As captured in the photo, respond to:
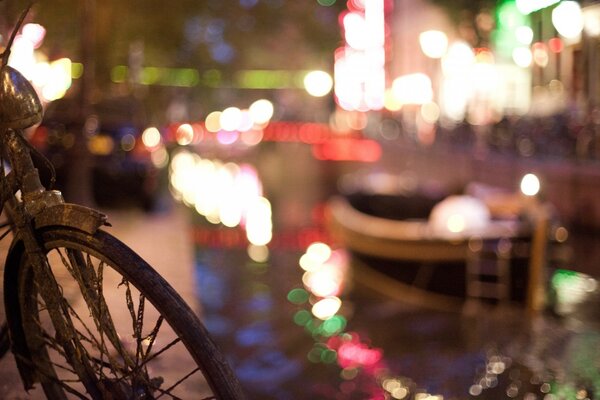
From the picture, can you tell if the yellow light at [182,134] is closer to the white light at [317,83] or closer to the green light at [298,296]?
the green light at [298,296]

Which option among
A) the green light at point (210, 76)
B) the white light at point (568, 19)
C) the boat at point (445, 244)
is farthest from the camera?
the green light at point (210, 76)

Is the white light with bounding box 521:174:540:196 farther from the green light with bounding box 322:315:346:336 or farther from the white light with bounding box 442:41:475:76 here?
the white light with bounding box 442:41:475:76

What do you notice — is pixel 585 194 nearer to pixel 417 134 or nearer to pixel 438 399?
pixel 438 399

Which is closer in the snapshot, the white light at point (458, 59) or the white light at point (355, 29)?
the white light at point (458, 59)

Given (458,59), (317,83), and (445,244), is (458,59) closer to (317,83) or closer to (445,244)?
(445,244)

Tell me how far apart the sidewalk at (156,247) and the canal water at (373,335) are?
1.22 feet

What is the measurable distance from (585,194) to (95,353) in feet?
46.1

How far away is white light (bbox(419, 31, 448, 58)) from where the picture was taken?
104ft

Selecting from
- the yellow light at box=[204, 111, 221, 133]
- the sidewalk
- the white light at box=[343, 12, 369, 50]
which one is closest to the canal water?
the sidewalk

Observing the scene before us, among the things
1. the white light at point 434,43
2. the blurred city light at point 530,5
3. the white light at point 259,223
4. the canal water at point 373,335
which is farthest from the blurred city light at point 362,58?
the canal water at point 373,335

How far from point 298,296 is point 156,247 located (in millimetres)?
2067

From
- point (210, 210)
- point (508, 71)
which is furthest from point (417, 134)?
point (210, 210)

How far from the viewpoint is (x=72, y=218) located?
313cm

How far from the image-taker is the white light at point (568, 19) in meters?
17.5
